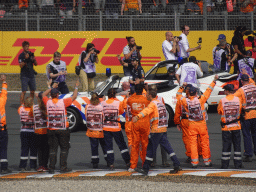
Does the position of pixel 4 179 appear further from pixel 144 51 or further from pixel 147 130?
pixel 144 51

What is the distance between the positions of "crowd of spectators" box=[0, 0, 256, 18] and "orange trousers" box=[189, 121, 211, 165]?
10.9m

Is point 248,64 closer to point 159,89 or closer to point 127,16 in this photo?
point 159,89

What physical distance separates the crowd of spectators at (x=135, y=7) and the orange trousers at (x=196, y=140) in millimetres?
10950

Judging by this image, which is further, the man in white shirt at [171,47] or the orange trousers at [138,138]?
the man in white shirt at [171,47]

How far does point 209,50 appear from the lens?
20469mm

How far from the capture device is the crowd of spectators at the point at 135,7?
19.8 meters

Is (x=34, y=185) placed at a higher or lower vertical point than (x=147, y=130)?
lower

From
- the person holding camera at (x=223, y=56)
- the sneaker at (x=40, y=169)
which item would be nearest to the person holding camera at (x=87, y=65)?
the person holding camera at (x=223, y=56)

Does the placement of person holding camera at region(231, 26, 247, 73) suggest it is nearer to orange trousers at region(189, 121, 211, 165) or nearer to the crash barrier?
the crash barrier

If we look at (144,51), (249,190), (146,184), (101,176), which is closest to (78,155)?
(101,176)

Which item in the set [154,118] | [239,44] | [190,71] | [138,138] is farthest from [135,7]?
[138,138]

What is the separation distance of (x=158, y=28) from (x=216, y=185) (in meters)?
12.9

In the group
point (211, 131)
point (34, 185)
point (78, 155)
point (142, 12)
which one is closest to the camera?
point (34, 185)

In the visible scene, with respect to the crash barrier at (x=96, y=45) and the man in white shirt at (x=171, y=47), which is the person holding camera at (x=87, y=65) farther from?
the crash barrier at (x=96, y=45)
